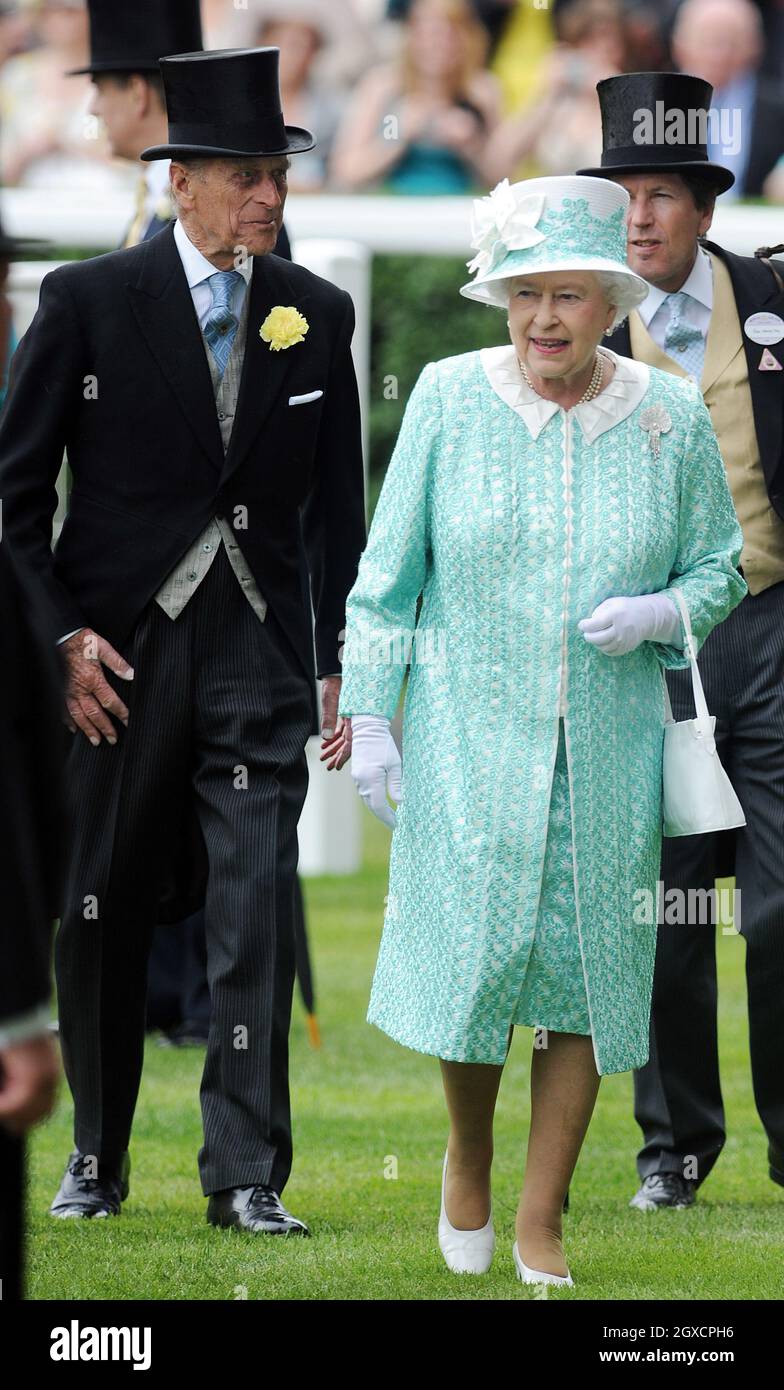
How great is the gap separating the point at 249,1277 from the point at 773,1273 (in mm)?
1034

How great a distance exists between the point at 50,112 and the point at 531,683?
60.2 ft

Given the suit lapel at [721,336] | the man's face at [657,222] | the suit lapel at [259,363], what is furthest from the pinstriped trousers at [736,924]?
the suit lapel at [259,363]

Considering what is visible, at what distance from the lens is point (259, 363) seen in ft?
17.9

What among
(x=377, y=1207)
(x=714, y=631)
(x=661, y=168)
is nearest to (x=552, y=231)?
(x=661, y=168)

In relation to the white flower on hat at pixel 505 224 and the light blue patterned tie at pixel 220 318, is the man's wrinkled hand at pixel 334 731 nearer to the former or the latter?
the light blue patterned tie at pixel 220 318

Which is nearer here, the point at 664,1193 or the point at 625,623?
the point at 625,623

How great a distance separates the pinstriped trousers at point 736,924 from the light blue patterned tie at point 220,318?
134cm

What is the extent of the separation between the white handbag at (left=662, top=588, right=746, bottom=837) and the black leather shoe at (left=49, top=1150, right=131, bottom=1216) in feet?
5.18

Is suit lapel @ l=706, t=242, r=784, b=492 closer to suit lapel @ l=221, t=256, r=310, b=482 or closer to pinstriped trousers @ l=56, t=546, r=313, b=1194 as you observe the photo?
suit lapel @ l=221, t=256, r=310, b=482

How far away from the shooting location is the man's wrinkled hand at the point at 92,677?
211 inches

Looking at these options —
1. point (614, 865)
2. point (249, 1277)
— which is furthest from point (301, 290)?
point (249, 1277)

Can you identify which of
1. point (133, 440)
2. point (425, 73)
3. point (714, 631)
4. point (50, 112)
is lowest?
point (50, 112)

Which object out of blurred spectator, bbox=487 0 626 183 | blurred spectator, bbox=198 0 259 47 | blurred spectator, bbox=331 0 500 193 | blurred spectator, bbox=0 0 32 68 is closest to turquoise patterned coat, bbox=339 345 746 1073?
blurred spectator, bbox=487 0 626 183
